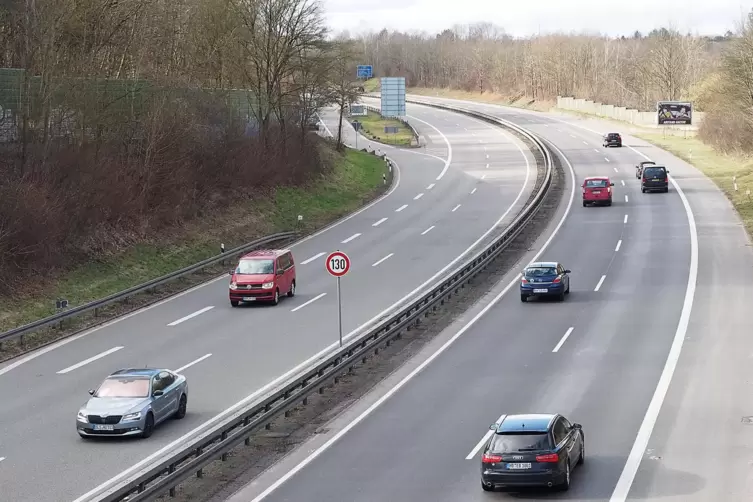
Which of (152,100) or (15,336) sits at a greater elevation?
(152,100)

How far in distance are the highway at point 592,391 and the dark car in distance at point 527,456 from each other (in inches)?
15.9

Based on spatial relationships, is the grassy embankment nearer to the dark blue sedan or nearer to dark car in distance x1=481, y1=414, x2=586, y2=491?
the dark blue sedan

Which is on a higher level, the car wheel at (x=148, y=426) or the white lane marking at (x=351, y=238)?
the car wheel at (x=148, y=426)

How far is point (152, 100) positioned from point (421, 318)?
2233 cm

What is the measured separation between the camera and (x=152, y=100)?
50.6 m

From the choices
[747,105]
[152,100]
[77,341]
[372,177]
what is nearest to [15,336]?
[77,341]

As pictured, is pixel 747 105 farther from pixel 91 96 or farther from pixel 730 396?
pixel 730 396

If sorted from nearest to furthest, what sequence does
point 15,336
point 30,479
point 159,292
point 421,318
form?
point 30,479 → point 15,336 → point 421,318 → point 159,292

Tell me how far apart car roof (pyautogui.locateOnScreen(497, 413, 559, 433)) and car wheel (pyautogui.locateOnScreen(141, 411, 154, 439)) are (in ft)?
25.4

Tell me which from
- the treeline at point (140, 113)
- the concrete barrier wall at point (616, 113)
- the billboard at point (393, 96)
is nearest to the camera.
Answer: the treeline at point (140, 113)

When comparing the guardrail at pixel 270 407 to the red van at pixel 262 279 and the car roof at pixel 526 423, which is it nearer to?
the car roof at pixel 526 423

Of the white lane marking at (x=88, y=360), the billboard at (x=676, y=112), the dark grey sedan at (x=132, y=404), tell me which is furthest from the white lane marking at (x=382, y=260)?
the billboard at (x=676, y=112)

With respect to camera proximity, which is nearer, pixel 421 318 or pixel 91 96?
pixel 421 318

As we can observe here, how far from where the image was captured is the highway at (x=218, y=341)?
20.8 m
